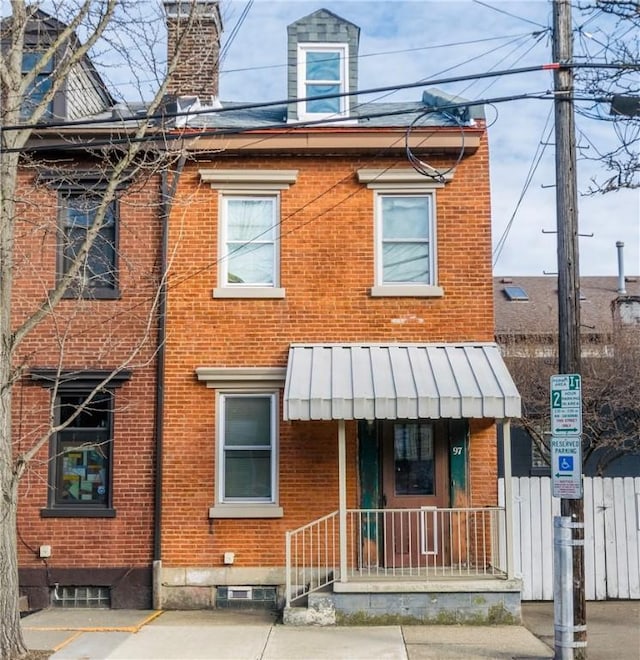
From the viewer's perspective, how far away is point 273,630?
10484 mm

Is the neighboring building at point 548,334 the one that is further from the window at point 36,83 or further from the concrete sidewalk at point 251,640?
the window at point 36,83

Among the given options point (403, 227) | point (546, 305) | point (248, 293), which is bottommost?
point (248, 293)

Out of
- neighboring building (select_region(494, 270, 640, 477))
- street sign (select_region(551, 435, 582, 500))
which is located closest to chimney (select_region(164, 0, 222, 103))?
street sign (select_region(551, 435, 582, 500))

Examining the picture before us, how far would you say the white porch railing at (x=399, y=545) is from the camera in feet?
38.2

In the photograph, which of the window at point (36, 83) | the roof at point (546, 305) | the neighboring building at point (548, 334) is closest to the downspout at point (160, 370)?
the window at point (36, 83)

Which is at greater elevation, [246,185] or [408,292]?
[246,185]

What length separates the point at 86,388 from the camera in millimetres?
12328

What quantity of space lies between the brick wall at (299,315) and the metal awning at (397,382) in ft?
1.41

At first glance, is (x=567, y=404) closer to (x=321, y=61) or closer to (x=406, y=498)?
(x=406, y=498)

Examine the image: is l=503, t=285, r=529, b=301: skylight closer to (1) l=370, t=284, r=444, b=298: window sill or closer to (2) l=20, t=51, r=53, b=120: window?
(1) l=370, t=284, r=444, b=298: window sill

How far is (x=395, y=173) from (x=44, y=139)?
196 inches

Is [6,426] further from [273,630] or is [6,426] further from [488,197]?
[488,197]

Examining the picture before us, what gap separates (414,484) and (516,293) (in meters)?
19.7

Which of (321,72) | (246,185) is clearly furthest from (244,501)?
(321,72)
